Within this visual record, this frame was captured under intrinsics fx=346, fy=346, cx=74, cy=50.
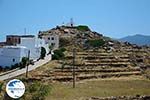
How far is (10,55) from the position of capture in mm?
61188

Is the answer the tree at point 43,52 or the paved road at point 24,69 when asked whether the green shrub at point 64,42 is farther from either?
the paved road at point 24,69

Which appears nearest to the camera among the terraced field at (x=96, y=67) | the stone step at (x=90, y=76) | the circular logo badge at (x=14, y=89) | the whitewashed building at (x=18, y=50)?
the circular logo badge at (x=14, y=89)

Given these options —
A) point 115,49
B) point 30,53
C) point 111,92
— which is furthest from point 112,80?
point 115,49

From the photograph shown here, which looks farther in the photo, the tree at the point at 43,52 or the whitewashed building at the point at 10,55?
the tree at the point at 43,52

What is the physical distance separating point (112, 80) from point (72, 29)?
4968 centimetres

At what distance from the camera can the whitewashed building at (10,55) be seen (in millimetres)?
60537

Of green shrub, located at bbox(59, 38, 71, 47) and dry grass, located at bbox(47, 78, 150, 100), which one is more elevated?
green shrub, located at bbox(59, 38, 71, 47)


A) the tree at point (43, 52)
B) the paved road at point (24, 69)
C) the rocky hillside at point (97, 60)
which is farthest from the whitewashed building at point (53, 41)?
the paved road at point (24, 69)

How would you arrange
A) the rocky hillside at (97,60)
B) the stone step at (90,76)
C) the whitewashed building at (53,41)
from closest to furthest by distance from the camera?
the stone step at (90,76) < the rocky hillside at (97,60) < the whitewashed building at (53,41)

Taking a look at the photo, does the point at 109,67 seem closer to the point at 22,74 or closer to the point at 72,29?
the point at 22,74

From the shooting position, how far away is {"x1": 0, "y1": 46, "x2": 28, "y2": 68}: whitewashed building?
6054 centimetres

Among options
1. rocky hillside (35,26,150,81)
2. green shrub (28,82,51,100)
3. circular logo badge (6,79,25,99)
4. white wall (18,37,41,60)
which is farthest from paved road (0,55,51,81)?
circular logo badge (6,79,25,99)

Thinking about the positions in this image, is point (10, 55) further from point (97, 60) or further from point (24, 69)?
point (97, 60)

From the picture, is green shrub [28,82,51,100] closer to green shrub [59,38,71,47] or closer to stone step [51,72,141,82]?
stone step [51,72,141,82]
